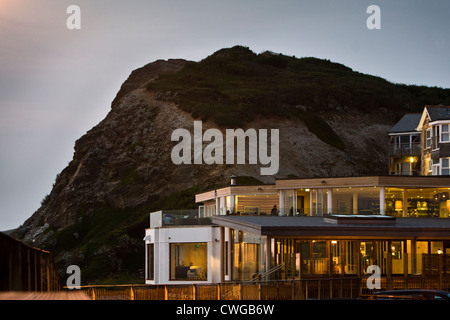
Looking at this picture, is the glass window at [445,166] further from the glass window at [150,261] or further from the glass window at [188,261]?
the glass window at [150,261]

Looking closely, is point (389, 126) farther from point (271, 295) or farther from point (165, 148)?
point (271, 295)

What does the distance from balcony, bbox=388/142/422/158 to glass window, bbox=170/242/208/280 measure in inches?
1410

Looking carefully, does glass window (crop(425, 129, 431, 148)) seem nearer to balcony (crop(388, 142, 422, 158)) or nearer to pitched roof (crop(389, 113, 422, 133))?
balcony (crop(388, 142, 422, 158))

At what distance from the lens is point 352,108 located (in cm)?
11331

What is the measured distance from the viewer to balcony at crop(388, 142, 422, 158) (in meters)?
76.4

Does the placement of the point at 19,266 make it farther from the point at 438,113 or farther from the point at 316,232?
the point at 438,113

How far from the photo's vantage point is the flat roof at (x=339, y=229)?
3500 cm

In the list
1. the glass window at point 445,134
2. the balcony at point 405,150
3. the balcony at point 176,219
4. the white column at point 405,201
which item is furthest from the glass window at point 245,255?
the balcony at point 405,150

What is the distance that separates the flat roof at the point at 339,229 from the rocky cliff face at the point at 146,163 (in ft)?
128

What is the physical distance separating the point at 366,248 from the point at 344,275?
3992 mm

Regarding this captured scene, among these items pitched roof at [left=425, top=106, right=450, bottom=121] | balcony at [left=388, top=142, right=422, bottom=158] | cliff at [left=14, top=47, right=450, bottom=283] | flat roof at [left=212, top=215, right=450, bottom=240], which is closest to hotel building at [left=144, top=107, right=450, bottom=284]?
flat roof at [left=212, top=215, right=450, bottom=240]

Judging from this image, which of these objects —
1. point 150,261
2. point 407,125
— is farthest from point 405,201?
point 407,125

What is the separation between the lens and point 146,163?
89688mm
